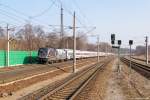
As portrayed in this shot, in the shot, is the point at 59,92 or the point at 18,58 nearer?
the point at 59,92

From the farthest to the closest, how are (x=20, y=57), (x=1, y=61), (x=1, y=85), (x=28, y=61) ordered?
(x=28, y=61) → (x=20, y=57) → (x=1, y=61) → (x=1, y=85)

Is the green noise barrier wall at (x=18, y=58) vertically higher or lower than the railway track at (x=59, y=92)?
higher

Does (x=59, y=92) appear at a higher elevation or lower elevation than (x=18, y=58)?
lower

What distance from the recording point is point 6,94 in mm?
18938

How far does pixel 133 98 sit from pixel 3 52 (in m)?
38.6

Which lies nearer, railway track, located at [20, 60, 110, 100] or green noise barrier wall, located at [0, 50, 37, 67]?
railway track, located at [20, 60, 110, 100]

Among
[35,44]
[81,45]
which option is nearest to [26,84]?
[35,44]

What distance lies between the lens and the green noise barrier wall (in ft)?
175

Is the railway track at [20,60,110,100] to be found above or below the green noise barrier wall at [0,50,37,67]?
below

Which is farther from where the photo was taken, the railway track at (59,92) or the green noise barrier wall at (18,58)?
the green noise barrier wall at (18,58)

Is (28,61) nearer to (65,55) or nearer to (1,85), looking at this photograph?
(65,55)

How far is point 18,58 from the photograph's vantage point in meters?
61.0

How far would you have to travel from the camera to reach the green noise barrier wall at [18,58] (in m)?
53.2

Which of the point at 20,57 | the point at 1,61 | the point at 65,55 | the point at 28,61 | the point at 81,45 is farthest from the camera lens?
the point at 81,45
